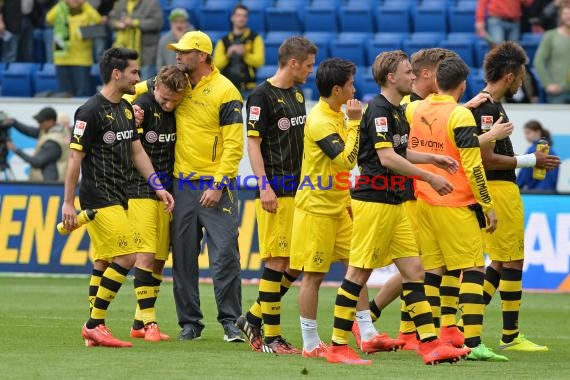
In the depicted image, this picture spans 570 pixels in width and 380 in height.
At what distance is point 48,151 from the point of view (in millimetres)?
19734

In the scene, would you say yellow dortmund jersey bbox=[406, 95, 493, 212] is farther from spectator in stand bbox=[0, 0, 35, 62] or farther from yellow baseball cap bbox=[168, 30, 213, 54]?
spectator in stand bbox=[0, 0, 35, 62]

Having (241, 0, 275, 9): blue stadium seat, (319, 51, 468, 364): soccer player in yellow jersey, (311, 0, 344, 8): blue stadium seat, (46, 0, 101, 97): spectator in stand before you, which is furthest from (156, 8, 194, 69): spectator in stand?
(319, 51, 468, 364): soccer player in yellow jersey

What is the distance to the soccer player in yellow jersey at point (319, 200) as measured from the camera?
1001cm

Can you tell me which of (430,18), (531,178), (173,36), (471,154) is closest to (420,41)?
(430,18)

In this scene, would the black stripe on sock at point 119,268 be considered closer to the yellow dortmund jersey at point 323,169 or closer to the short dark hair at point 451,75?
the yellow dortmund jersey at point 323,169

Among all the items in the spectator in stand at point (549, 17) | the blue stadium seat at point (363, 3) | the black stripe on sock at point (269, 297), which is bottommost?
the black stripe on sock at point (269, 297)

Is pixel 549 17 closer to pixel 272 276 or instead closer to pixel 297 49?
pixel 297 49

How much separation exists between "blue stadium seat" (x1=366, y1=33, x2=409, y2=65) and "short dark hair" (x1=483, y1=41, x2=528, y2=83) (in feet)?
36.6

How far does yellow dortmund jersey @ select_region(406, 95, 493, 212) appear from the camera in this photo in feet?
32.4

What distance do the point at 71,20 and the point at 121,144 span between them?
11207mm

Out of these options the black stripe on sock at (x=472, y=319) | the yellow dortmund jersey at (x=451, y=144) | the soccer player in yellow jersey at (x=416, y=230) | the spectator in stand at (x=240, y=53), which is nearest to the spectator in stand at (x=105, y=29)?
the spectator in stand at (x=240, y=53)

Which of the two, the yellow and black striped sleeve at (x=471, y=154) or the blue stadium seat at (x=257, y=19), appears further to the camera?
the blue stadium seat at (x=257, y=19)

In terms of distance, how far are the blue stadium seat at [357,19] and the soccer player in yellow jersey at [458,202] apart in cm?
1280

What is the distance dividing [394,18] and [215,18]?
3.19 m
